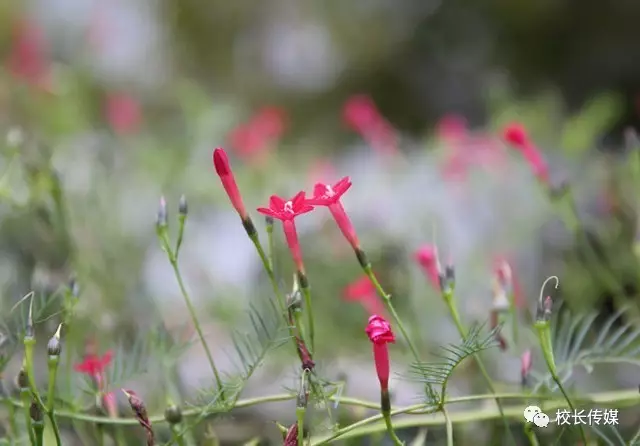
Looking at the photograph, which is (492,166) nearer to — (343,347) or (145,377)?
(343,347)

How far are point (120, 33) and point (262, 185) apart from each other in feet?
4.29

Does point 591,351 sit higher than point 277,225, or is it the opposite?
point 277,225

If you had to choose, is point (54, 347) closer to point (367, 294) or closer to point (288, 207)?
point (288, 207)

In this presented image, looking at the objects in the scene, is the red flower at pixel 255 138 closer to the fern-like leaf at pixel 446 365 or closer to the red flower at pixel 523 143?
the red flower at pixel 523 143

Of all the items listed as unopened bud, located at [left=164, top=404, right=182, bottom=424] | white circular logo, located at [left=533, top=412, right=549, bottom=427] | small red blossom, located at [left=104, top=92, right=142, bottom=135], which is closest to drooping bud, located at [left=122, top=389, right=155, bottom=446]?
unopened bud, located at [left=164, top=404, right=182, bottom=424]

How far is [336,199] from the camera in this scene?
271 millimetres

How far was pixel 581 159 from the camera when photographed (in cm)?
80

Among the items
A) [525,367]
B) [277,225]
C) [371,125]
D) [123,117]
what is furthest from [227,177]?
[123,117]

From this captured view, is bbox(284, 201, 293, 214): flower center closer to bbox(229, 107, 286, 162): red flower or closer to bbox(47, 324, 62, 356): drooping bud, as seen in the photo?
bbox(47, 324, 62, 356): drooping bud

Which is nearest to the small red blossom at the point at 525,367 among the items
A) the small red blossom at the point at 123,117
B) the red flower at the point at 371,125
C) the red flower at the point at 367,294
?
the red flower at the point at 367,294

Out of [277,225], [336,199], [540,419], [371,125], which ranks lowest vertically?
[540,419]

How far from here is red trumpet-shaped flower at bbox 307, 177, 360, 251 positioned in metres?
0.26

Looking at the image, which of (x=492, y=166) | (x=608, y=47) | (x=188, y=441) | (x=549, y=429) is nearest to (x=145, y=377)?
(x=188, y=441)

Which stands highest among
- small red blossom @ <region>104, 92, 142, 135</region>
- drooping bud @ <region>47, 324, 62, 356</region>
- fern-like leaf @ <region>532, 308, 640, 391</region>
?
small red blossom @ <region>104, 92, 142, 135</region>
